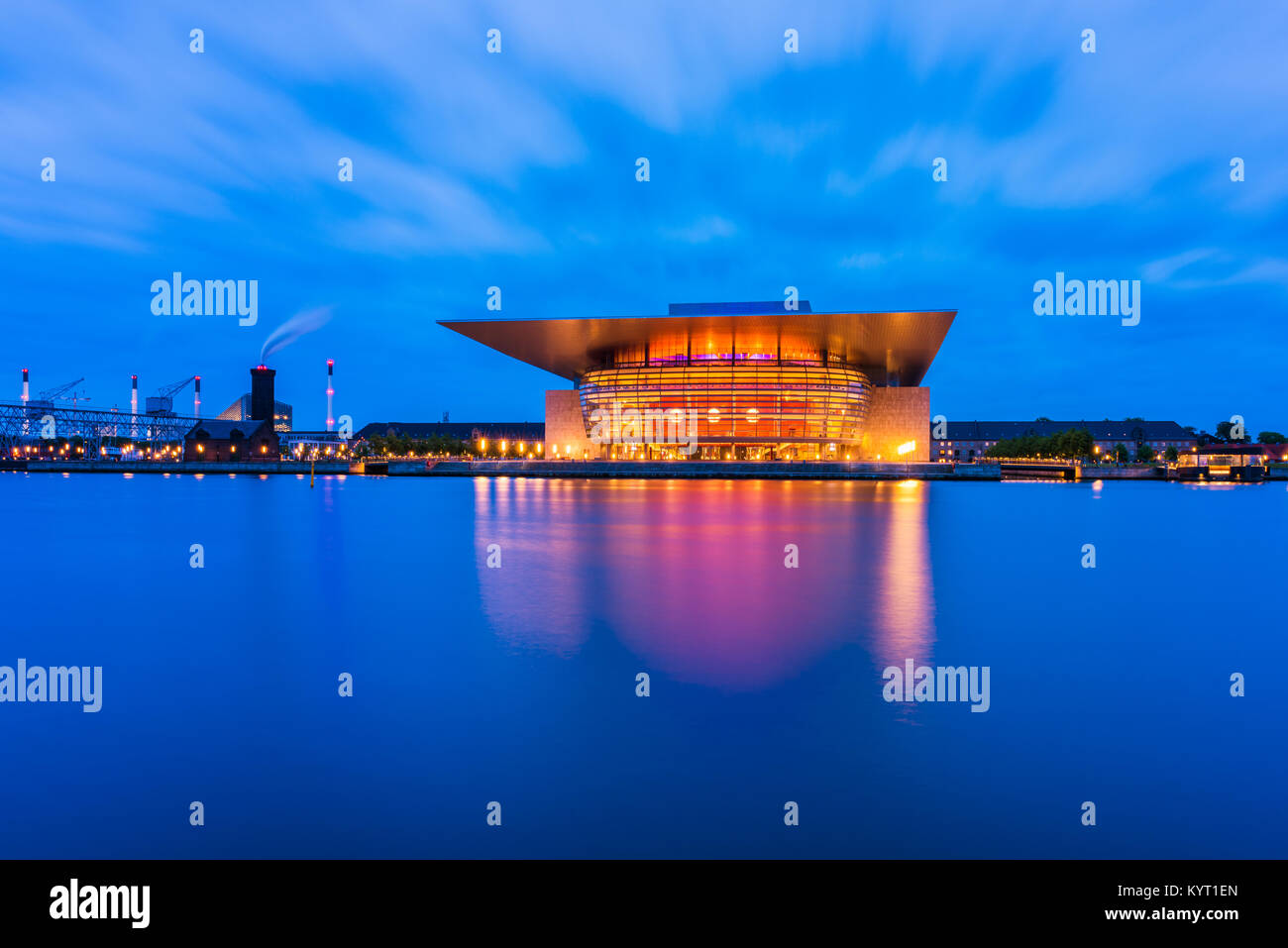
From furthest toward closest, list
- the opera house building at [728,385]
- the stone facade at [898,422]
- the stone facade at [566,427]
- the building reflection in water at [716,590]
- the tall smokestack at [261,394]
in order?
the tall smokestack at [261,394], the stone facade at [566,427], the stone facade at [898,422], the opera house building at [728,385], the building reflection in water at [716,590]

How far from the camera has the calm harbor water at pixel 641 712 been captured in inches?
136

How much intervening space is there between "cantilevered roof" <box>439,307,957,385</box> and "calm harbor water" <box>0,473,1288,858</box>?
36.9 meters

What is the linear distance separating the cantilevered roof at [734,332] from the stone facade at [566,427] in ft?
16.5

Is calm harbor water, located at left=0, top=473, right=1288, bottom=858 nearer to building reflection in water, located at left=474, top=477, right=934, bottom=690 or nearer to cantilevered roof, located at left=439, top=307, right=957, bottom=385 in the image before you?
building reflection in water, located at left=474, top=477, right=934, bottom=690

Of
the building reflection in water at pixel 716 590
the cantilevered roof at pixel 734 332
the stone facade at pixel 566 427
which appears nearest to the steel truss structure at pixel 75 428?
the stone facade at pixel 566 427

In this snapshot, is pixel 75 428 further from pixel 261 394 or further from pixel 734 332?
pixel 734 332

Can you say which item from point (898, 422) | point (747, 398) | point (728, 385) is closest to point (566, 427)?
point (728, 385)

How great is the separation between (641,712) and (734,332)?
49885 millimetres

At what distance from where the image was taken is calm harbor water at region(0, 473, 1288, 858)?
3455mm

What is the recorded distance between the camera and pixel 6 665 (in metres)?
6.17

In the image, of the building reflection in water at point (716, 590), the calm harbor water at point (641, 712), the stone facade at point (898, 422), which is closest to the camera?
the calm harbor water at point (641, 712)

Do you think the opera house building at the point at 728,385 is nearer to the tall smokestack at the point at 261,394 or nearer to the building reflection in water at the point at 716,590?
the building reflection in water at the point at 716,590

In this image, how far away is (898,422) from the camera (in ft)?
202
